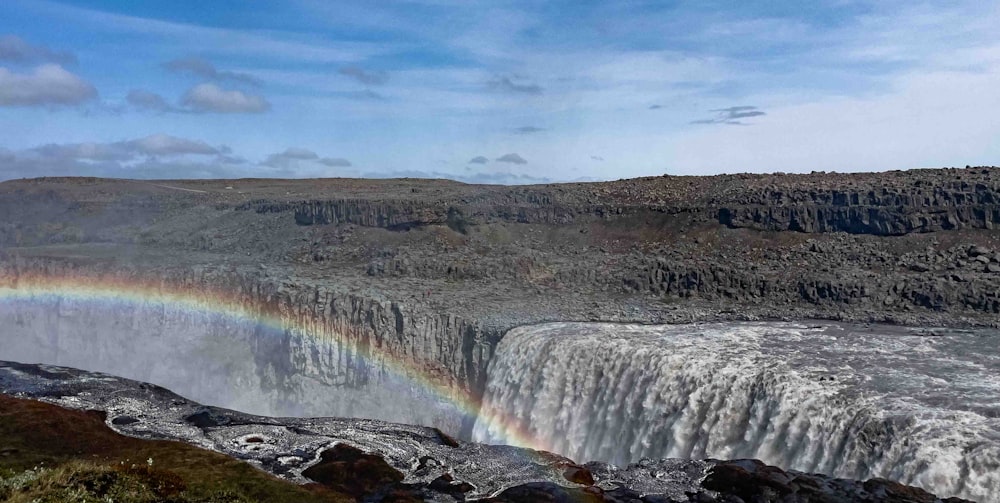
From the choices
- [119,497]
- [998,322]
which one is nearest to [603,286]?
[998,322]

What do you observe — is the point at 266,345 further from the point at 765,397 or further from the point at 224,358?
the point at 765,397

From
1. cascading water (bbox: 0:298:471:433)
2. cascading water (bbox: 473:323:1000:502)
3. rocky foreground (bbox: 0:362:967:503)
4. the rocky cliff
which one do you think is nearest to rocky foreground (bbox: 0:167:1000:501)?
the rocky cliff

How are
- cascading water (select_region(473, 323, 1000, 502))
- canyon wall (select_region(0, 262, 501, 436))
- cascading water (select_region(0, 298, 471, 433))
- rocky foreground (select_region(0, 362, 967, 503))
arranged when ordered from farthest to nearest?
cascading water (select_region(0, 298, 471, 433))
canyon wall (select_region(0, 262, 501, 436))
cascading water (select_region(473, 323, 1000, 502))
rocky foreground (select_region(0, 362, 967, 503))

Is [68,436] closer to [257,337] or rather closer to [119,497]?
[119,497]

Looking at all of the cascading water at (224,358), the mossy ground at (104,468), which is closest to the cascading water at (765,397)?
the cascading water at (224,358)

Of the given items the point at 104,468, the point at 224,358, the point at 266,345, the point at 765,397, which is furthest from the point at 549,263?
the point at 104,468

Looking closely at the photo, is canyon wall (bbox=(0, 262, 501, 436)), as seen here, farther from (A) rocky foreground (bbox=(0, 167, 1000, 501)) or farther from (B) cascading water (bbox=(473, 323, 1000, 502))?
(B) cascading water (bbox=(473, 323, 1000, 502))
